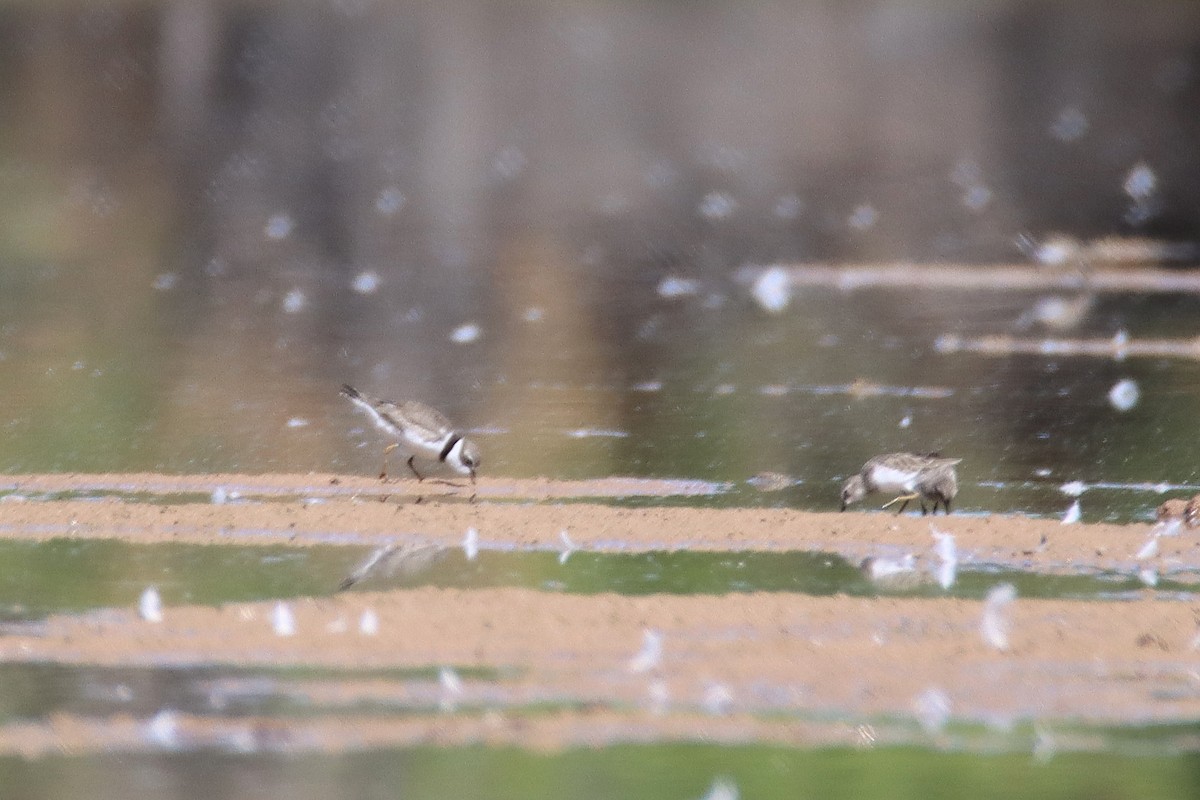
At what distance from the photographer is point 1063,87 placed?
36.8 metres

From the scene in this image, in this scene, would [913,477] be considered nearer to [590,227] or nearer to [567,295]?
[567,295]

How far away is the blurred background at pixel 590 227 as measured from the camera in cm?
Answer: 1354

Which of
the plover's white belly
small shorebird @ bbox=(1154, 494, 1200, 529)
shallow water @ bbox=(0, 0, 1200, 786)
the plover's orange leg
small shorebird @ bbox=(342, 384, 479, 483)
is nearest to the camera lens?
shallow water @ bbox=(0, 0, 1200, 786)

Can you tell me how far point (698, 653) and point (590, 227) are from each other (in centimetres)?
1652

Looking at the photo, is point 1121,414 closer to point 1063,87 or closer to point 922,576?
point 922,576

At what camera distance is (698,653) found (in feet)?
26.9

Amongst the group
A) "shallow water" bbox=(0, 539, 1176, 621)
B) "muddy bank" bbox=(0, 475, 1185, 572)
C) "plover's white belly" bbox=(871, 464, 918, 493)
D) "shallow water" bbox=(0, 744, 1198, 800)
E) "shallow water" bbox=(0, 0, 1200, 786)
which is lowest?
"shallow water" bbox=(0, 744, 1198, 800)

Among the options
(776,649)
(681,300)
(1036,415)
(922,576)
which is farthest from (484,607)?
(681,300)

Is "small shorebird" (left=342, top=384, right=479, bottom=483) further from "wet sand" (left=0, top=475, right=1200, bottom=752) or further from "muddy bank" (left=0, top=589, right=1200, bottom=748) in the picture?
"muddy bank" (left=0, top=589, right=1200, bottom=748)

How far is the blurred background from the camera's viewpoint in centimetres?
1354

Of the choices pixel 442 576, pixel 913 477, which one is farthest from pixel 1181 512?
pixel 442 576

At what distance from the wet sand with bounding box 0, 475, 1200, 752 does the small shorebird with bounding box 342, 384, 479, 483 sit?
3.83 ft

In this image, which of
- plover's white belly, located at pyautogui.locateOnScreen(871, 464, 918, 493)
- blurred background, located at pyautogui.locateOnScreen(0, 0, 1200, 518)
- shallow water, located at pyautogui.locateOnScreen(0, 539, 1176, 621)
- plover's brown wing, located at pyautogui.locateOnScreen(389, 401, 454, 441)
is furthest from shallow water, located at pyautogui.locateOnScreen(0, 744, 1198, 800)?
plover's brown wing, located at pyautogui.locateOnScreen(389, 401, 454, 441)

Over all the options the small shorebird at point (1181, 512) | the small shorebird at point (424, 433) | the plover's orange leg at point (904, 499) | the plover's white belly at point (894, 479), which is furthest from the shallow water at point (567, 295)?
the small shorebird at point (424, 433)
